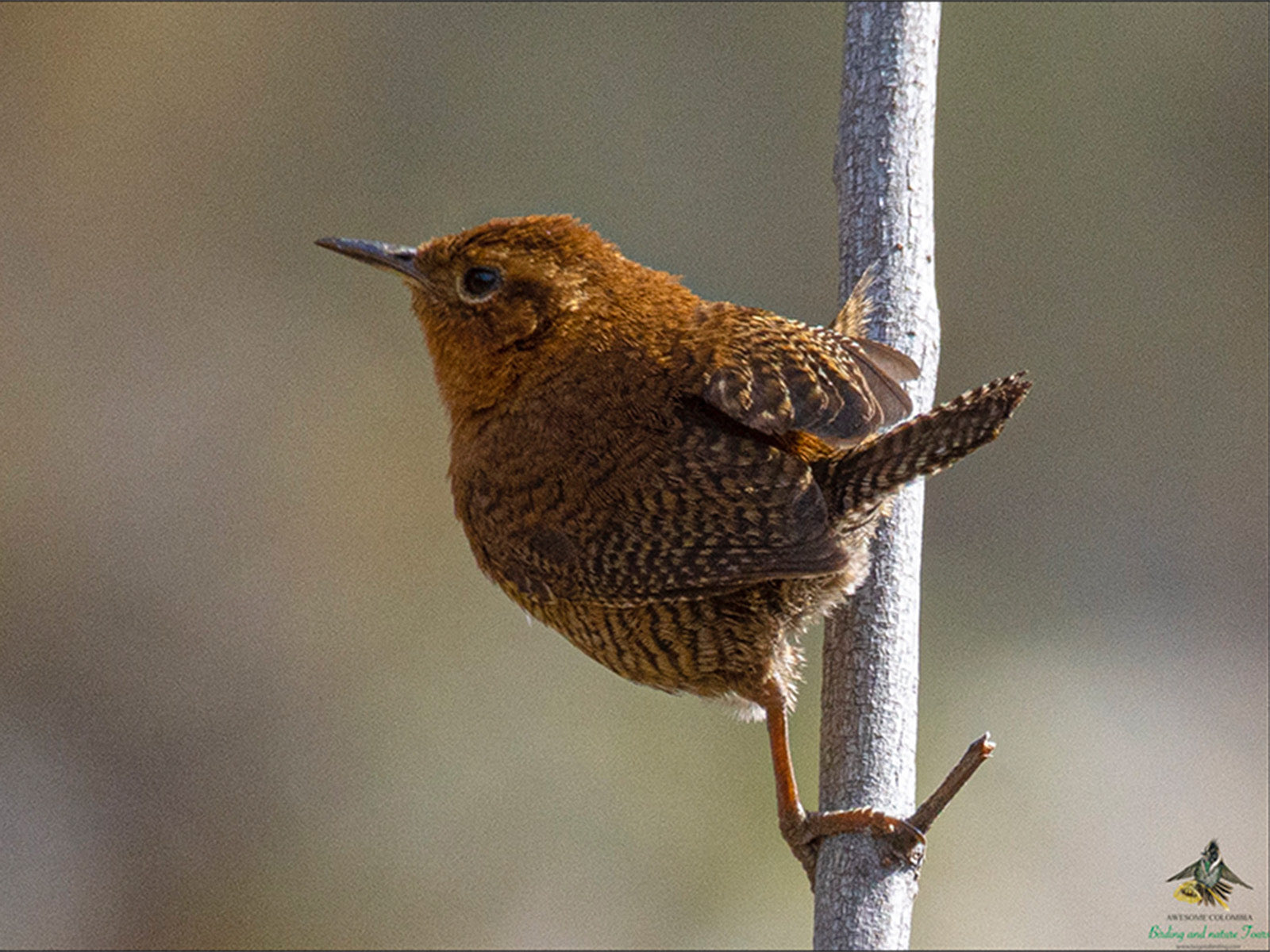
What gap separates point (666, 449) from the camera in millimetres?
2932

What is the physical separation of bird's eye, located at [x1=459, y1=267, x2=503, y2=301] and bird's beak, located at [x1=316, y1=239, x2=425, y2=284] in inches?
3.9

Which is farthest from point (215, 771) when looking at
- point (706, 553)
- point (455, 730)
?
point (706, 553)

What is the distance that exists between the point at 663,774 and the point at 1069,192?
323cm

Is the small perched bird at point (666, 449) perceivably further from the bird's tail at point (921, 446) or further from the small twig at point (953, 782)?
the small twig at point (953, 782)

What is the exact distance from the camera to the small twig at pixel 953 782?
2426mm

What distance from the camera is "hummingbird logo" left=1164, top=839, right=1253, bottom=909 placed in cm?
363

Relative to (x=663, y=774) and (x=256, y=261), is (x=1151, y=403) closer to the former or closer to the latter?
(x=663, y=774)

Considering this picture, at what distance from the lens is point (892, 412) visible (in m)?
2.86

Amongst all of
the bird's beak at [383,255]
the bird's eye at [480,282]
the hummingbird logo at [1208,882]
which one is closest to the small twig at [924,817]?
the hummingbird logo at [1208,882]

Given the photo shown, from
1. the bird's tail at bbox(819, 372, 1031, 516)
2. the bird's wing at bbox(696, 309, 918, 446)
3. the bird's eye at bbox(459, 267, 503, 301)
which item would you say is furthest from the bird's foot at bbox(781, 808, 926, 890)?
the bird's eye at bbox(459, 267, 503, 301)

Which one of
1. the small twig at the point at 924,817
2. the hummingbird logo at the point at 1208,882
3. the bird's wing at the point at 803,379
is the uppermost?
the bird's wing at the point at 803,379

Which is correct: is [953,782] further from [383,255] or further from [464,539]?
[464,539]

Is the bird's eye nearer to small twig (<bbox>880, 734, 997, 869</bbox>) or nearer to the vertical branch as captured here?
the vertical branch

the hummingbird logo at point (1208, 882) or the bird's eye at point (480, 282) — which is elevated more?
the bird's eye at point (480, 282)
